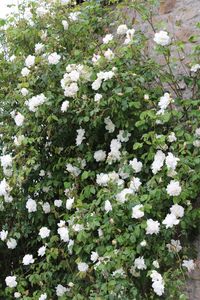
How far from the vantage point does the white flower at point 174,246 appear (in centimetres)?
271

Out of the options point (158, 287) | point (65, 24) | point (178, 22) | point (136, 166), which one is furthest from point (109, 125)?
point (158, 287)

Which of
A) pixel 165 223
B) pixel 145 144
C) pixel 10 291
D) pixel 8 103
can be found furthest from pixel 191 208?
pixel 8 103

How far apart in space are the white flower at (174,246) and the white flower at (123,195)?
33 cm

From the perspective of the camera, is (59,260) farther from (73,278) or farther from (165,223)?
(165,223)

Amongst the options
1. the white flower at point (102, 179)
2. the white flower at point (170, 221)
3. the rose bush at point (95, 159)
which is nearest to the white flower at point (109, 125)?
the rose bush at point (95, 159)

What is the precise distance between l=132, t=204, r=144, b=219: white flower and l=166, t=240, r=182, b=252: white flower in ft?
0.78

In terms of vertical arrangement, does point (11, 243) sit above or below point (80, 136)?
below

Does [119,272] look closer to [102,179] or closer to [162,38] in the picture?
[102,179]

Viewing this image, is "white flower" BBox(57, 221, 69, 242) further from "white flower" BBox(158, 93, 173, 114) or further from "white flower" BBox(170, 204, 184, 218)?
"white flower" BBox(158, 93, 173, 114)

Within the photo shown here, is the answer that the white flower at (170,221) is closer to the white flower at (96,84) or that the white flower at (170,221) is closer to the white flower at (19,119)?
the white flower at (96,84)

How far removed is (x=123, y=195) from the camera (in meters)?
2.75

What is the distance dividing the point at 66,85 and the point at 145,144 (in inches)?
22.7

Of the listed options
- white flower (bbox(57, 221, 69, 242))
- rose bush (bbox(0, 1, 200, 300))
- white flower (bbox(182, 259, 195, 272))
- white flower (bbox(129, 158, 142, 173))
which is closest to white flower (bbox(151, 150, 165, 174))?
rose bush (bbox(0, 1, 200, 300))

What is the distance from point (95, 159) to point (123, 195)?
537mm
